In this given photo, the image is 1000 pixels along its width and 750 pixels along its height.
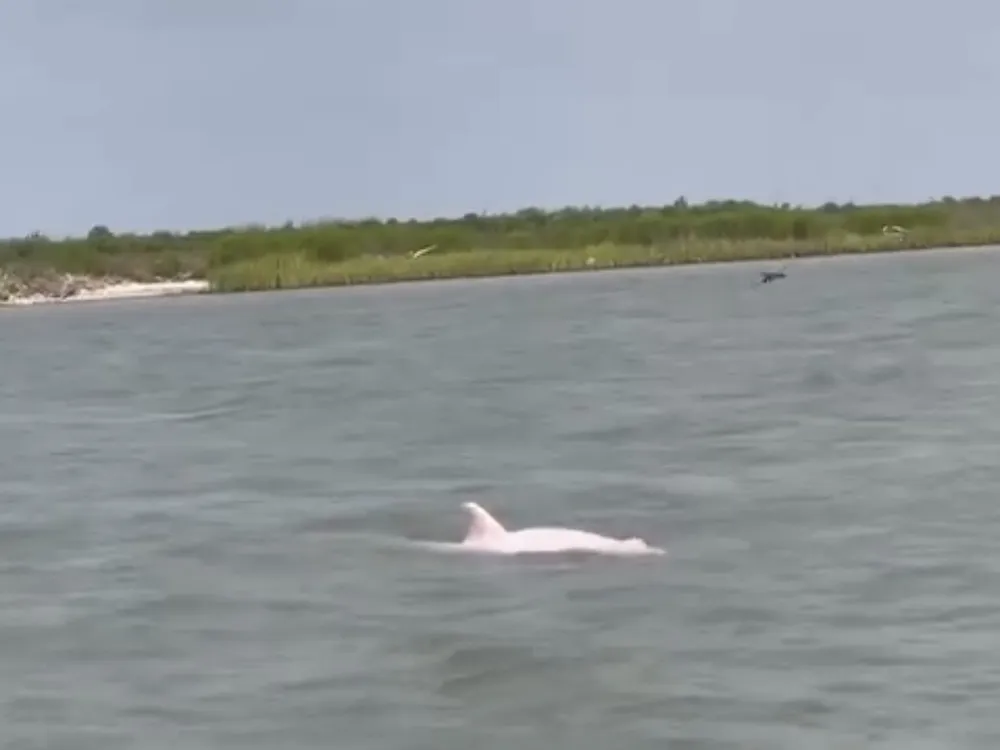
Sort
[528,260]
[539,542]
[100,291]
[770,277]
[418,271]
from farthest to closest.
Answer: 1. [528,260]
2. [100,291]
3. [418,271]
4. [770,277]
5. [539,542]

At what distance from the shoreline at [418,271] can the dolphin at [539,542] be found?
7538cm

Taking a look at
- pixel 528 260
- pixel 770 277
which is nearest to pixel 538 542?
pixel 770 277

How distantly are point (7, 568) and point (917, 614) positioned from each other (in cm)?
1065

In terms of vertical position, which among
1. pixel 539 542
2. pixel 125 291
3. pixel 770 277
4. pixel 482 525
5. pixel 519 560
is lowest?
pixel 519 560

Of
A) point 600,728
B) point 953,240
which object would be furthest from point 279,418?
point 953,240

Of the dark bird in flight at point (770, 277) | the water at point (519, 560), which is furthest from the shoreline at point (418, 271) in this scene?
the water at point (519, 560)

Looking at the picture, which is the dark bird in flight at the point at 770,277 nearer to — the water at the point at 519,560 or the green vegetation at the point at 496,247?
the green vegetation at the point at 496,247

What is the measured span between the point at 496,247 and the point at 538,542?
92.3 m

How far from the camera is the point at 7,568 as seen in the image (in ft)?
75.9

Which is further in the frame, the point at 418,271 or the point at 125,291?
the point at 125,291

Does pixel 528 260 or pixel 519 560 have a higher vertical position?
pixel 528 260

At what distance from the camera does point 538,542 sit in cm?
2119

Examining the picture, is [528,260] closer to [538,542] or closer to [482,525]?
[482,525]

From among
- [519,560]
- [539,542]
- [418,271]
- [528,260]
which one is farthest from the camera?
[528,260]
